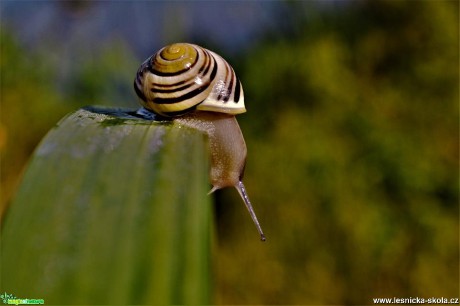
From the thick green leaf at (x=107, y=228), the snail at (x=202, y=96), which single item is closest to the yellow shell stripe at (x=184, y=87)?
the snail at (x=202, y=96)

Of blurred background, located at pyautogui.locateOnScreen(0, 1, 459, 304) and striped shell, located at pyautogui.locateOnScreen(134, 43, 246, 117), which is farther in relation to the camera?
blurred background, located at pyautogui.locateOnScreen(0, 1, 459, 304)

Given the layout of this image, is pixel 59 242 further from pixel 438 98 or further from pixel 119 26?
pixel 119 26

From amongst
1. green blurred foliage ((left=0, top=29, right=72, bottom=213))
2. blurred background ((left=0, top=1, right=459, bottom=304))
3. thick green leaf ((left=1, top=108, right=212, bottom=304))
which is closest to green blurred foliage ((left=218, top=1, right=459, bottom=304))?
blurred background ((left=0, top=1, right=459, bottom=304))

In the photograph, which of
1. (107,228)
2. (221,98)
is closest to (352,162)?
(221,98)

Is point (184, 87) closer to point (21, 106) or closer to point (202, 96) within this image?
point (202, 96)

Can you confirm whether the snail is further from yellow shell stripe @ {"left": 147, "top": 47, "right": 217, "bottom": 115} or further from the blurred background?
the blurred background

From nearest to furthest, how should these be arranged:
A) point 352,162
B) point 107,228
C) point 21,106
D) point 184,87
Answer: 1. point 107,228
2. point 184,87
3. point 352,162
4. point 21,106

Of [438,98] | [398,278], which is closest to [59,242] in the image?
[398,278]
